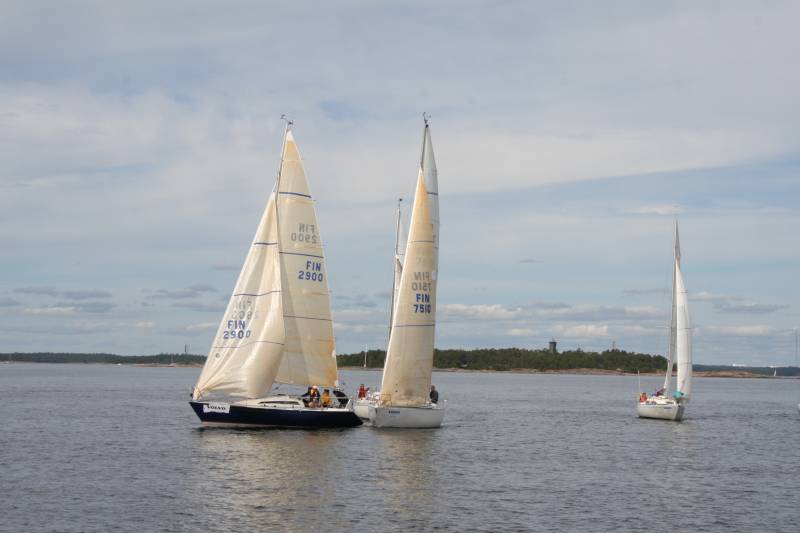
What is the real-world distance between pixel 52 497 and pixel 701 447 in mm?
39132

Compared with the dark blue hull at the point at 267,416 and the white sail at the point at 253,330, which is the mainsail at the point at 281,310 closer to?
the white sail at the point at 253,330

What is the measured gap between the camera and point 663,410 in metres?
76.2

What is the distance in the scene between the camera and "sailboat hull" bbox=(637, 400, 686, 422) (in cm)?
7544

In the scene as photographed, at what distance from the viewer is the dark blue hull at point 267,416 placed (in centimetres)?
5459

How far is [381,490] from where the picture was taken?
128ft

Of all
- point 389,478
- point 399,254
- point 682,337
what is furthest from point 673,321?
point 389,478

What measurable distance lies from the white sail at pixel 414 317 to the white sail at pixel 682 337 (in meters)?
28.0

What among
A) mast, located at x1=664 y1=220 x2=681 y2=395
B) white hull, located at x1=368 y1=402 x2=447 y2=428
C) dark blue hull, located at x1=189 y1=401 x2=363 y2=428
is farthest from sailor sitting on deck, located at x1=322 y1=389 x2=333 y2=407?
mast, located at x1=664 y1=220 x2=681 y2=395

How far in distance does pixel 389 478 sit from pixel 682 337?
4210cm

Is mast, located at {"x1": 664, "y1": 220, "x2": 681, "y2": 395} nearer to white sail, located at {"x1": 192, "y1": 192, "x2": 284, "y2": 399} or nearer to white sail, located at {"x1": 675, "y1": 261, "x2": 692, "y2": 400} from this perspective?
white sail, located at {"x1": 675, "y1": 261, "x2": 692, "y2": 400}

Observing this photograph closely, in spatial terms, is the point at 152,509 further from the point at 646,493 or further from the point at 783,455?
the point at 783,455

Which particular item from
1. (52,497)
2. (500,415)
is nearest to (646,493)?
(52,497)

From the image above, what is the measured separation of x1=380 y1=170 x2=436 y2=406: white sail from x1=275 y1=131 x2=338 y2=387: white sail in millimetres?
3815

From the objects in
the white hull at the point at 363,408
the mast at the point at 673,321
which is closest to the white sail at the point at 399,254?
the white hull at the point at 363,408
